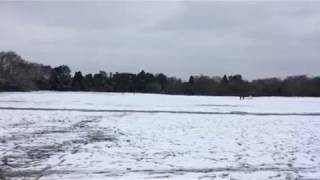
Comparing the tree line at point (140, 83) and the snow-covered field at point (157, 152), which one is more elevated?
the tree line at point (140, 83)

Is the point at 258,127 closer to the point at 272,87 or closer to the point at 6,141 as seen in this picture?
the point at 6,141

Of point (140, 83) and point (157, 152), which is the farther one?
point (140, 83)

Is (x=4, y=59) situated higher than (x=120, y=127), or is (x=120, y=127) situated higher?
(x=4, y=59)

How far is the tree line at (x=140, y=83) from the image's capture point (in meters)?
118

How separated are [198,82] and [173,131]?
4678 inches

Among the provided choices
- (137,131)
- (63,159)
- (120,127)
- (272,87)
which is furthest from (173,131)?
(272,87)

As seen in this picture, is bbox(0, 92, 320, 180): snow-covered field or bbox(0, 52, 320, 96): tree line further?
bbox(0, 52, 320, 96): tree line

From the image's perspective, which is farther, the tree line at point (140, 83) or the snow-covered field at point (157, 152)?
the tree line at point (140, 83)

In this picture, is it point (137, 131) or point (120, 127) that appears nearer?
point (137, 131)

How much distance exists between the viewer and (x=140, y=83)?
149 meters

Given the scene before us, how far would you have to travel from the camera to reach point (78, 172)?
11.5 metres

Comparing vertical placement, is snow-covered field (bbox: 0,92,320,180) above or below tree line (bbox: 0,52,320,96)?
below

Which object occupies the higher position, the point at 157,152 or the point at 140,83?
the point at 140,83

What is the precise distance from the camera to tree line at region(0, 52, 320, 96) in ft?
386
